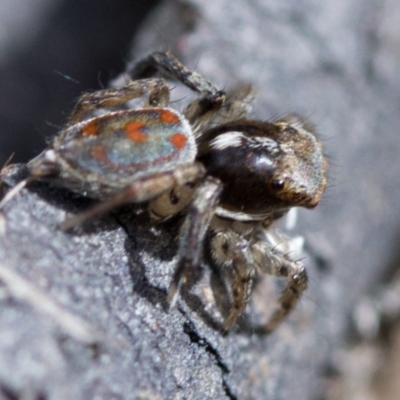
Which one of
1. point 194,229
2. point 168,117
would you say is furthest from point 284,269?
point 168,117

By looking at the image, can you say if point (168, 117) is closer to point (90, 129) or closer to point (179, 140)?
point (179, 140)

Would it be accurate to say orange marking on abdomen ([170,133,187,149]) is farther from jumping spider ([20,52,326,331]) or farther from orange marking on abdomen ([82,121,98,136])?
orange marking on abdomen ([82,121,98,136])

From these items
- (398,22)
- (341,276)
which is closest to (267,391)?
(341,276)

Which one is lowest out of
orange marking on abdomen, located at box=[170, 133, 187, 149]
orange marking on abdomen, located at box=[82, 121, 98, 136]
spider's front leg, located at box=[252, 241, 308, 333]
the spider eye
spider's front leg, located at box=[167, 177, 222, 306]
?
spider's front leg, located at box=[252, 241, 308, 333]

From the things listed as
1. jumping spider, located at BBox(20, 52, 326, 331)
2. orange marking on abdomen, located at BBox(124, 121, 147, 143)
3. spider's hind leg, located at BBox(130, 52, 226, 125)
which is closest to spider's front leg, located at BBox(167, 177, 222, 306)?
jumping spider, located at BBox(20, 52, 326, 331)

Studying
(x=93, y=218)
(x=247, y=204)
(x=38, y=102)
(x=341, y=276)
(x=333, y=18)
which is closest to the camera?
(x=93, y=218)

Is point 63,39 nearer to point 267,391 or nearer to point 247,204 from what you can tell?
point 247,204
